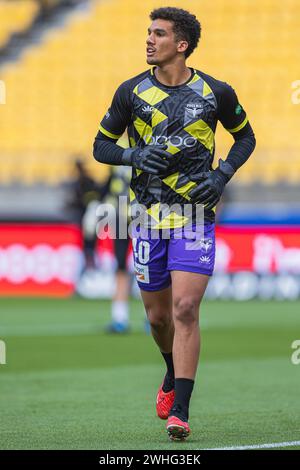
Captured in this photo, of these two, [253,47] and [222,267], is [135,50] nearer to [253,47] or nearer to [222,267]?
[253,47]

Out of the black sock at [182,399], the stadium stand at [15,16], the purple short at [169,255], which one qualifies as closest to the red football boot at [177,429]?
the black sock at [182,399]

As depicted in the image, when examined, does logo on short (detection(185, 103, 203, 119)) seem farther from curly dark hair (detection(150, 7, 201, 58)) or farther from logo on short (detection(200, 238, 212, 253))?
logo on short (detection(200, 238, 212, 253))

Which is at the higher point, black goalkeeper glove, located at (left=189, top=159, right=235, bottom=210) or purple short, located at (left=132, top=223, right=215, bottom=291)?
black goalkeeper glove, located at (left=189, top=159, right=235, bottom=210)

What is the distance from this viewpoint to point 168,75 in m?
7.01

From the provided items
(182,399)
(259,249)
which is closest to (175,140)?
(182,399)

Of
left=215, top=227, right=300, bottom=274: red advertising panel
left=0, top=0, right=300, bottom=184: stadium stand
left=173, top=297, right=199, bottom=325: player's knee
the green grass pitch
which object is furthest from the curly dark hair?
left=0, top=0, right=300, bottom=184: stadium stand

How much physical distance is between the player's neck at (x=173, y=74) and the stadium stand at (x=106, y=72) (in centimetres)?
1560

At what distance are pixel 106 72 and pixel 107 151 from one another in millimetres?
18352

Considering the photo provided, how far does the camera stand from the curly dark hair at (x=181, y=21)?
23.0 feet

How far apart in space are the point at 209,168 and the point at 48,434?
1.90 metres

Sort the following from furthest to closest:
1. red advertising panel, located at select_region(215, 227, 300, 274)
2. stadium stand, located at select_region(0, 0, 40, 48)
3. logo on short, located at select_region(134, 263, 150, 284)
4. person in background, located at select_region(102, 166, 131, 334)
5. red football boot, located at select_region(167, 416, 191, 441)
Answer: stadium stand, located at select_region(0, 0, 40, 48)
red advertising panel, located at select_region(215, 227, 300, 274)
person in background, located at select_region(102, 166, 131, 334)
logo on short, located at select_region(134, 263, 150, 284)
red football boot, located at select_region(167, 416, 191, 441)

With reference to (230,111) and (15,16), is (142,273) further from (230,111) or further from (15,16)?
(15,16)

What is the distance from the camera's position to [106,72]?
992 inches

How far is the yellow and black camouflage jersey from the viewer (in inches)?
272
